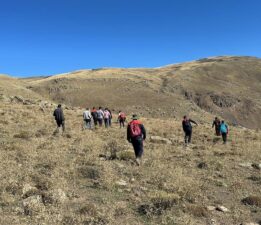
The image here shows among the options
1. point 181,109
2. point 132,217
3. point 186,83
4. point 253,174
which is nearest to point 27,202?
point 132,217

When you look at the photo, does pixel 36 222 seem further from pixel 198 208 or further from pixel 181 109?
pixel 181 109

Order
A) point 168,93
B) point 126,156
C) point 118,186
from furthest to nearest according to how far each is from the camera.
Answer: point 168,93 < point 126,156 < point 118,186

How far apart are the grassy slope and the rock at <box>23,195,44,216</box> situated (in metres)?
0.02

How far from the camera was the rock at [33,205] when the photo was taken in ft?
30.4

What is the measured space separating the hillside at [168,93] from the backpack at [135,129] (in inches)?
3372

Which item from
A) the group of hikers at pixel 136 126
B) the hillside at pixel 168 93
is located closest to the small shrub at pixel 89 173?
the group of hikers at pixel 136 126

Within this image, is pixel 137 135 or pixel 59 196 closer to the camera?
pixel 59 196

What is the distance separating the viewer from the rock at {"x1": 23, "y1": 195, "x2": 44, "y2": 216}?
9258 millimetres

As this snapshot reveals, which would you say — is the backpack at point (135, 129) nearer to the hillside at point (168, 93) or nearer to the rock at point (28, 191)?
the rock at point (28, 191)

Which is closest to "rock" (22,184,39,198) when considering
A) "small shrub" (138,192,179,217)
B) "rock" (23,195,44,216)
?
"rock" (23,195,44,216)

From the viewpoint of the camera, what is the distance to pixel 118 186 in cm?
1216

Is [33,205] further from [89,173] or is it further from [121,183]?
[89,173]

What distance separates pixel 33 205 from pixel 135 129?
7.07m

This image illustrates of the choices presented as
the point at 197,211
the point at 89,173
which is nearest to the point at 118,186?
the point at 89,173
